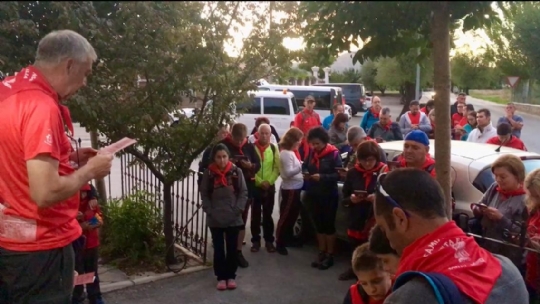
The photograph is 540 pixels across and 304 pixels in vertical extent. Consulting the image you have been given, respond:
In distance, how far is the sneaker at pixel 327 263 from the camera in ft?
22.3

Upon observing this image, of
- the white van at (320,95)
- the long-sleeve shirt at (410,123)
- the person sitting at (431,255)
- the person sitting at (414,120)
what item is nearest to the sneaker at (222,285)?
the person sitting at (431,255)

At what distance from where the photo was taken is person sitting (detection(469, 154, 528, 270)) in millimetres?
4543

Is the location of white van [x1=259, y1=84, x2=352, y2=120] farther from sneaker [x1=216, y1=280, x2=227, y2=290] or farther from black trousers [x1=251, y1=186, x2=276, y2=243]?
sneaker [x1=216, y1=280, x2=227, y2=290]

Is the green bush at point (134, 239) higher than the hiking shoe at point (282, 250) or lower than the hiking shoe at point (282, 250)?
higher

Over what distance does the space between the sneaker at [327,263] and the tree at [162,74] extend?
1.89 metres

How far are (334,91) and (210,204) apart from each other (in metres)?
16.8

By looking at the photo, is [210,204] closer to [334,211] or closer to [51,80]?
[334,211]

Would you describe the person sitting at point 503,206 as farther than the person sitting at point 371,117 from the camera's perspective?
No

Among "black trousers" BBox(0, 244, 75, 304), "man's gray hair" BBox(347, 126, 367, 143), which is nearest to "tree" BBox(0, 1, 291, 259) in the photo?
"man's gray hair" BBox(347, 126, 367, 143)

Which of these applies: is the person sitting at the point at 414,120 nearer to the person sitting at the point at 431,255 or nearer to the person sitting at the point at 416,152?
the person sitting at the point at 416,152

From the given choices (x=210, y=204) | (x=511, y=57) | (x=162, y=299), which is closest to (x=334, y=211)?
(x=210, y=204)

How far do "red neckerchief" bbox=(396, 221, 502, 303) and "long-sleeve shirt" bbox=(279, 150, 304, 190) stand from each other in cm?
508

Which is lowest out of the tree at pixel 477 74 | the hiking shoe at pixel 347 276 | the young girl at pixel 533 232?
the hiking shoe at pixel 347 276

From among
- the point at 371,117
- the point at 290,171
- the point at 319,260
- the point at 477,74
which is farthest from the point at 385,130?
the point at 477,74
